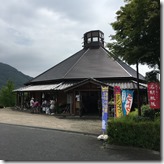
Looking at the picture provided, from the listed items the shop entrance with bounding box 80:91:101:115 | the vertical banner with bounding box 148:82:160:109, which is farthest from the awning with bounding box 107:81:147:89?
the vertical banner with bounding box 148:82:160:109

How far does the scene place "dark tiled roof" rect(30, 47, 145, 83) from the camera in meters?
23.5

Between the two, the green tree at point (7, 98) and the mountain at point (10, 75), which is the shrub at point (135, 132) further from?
the mountain at point (10, 75)

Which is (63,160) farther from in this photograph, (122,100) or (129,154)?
(122,100)

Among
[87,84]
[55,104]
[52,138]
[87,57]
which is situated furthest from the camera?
[87,57]

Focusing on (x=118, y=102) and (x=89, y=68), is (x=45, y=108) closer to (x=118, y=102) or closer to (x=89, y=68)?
(x=89, y=68)

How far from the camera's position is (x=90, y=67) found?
25156 millimetres

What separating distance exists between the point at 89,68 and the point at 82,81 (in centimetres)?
622

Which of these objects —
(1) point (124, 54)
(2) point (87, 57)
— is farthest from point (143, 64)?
(2) point (87, 57)

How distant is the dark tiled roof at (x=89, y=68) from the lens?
23.5 meters

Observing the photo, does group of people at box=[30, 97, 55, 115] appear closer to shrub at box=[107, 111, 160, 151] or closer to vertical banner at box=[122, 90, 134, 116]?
vertical banner at box=[122, 90, 134, 116]

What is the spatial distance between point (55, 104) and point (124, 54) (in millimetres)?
12292

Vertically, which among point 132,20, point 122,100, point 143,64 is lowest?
point 122,100

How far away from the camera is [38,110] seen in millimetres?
22469

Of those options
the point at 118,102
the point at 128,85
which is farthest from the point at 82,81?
the point at 118,102
